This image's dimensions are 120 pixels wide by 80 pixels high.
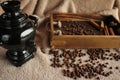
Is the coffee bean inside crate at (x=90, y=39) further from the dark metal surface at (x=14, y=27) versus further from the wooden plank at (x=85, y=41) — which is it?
the dark metal surface at (x=14, y=27)

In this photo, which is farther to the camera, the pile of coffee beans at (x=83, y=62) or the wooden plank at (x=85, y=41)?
the wooden plank at (x=85, y=41)

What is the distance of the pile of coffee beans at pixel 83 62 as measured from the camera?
3.03 feet

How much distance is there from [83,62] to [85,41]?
0.39 feet

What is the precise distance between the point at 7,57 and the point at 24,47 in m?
0.10

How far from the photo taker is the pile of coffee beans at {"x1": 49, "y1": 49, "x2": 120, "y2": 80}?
92cm

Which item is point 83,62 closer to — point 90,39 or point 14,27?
point 90,39

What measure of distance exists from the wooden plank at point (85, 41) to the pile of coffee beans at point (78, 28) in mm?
81

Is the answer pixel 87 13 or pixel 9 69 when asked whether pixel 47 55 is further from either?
pixel 87 13

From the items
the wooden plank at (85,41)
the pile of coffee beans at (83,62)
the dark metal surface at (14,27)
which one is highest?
the dark metal surface at (14,27)

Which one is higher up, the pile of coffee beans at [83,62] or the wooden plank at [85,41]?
the wooden plank at [85,41]

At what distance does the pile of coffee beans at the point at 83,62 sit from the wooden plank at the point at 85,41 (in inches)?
1.0

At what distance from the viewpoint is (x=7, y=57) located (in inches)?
38.5

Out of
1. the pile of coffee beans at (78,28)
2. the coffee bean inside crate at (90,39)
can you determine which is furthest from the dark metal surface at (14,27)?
the pile of coffee beans at (78,28)

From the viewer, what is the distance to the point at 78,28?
1180 millimetres
